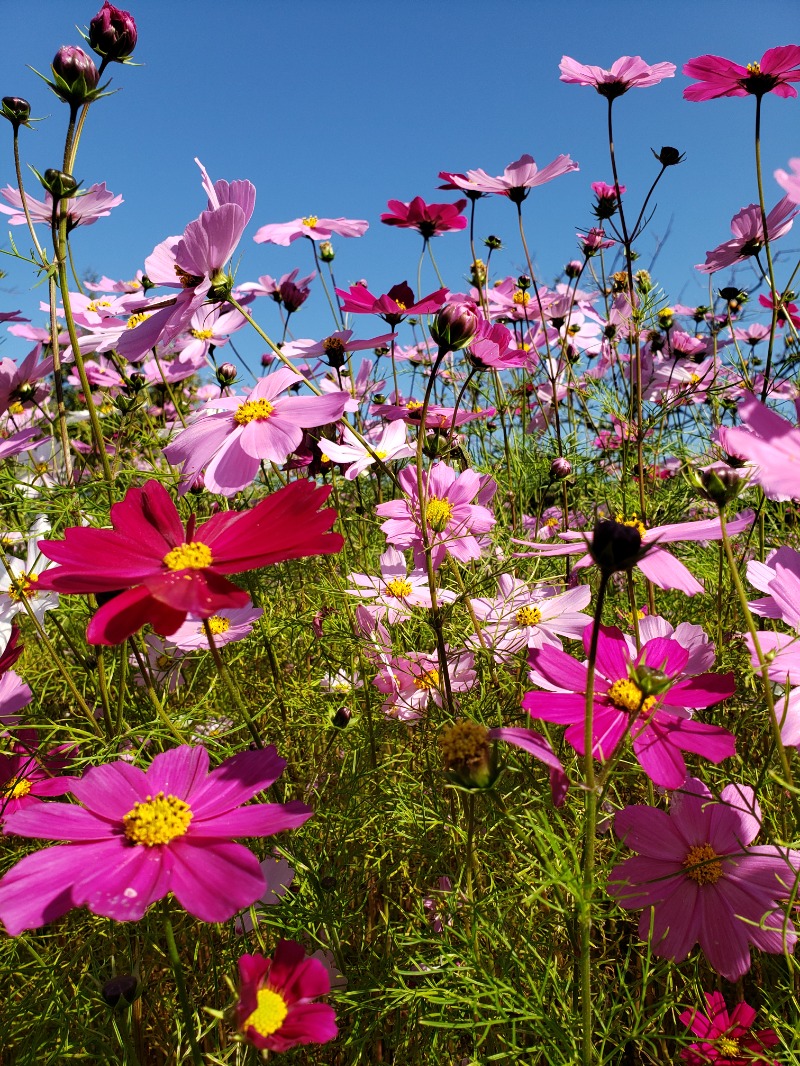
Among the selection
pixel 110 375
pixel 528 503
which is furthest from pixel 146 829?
pixel 110 375

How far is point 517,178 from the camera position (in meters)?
1.19

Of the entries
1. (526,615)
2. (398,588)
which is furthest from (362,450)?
(526,615)

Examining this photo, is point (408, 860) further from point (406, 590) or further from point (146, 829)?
point (146, 829)

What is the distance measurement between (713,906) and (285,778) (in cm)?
52

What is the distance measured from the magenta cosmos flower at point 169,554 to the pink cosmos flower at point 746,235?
36.7 inches

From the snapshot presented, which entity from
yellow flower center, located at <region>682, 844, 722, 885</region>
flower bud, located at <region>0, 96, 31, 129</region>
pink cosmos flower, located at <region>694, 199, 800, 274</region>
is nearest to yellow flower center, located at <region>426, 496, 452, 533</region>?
yellow flower center, located at <region>682, 844, 722, 885</region>

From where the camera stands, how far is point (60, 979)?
0.66 metres

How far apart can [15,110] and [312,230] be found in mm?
736

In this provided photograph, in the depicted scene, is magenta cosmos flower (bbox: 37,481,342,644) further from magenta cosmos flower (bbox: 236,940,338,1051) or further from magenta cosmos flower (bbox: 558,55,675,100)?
magenta cosmos flower (bbox: 558,55,675,100)

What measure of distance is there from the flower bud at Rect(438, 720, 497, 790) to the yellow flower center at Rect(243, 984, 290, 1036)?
0.51 feet

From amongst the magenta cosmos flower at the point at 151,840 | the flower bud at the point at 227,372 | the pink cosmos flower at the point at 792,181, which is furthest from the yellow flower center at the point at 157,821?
the flower bud at the point at 227,372

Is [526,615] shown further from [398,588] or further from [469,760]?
[469,760]

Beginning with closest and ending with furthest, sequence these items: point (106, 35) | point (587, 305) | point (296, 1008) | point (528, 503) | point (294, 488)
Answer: point (296, 1008)
point (294, 488)
point (106, 35)
point (528, 503)
point (587, 305)

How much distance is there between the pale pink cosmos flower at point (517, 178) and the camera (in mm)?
1146
